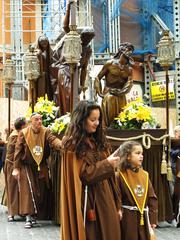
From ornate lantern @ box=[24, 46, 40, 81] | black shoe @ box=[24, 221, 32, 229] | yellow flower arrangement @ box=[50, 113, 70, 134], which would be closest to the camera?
black shoe @ box=[24, 221, 32, 229]

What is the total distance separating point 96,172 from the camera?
5.10 metres

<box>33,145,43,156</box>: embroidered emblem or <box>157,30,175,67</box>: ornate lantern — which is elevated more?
<box>157,30,175,67</box>: ornate lantern

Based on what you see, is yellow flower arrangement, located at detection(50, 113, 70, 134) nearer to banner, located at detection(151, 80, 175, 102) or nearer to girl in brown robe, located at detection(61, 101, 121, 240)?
girl in brown robe, located at detection(61, 101, 121, 240)

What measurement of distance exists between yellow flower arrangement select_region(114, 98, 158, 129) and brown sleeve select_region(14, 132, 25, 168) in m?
1.50

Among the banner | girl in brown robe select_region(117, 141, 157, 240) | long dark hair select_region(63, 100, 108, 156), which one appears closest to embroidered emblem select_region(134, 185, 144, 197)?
girl in brown robe select_region(117, 141, 157, 240)

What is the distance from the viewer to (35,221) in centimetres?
998

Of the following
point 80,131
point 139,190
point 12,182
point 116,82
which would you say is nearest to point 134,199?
point 139,190

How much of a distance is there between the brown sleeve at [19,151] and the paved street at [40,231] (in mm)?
947

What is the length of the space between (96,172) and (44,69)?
721cm

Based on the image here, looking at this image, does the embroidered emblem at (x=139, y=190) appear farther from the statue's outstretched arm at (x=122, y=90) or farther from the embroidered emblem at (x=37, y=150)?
the statue's outstretched arm at (x=122, y=90)

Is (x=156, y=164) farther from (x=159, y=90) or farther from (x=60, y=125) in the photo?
(x=159, y=90)

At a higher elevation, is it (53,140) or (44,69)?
(44,69)

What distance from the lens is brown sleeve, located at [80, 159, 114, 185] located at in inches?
201

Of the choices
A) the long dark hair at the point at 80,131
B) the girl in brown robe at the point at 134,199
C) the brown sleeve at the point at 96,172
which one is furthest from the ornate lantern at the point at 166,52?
the brown sleeve at the point at 96,172
